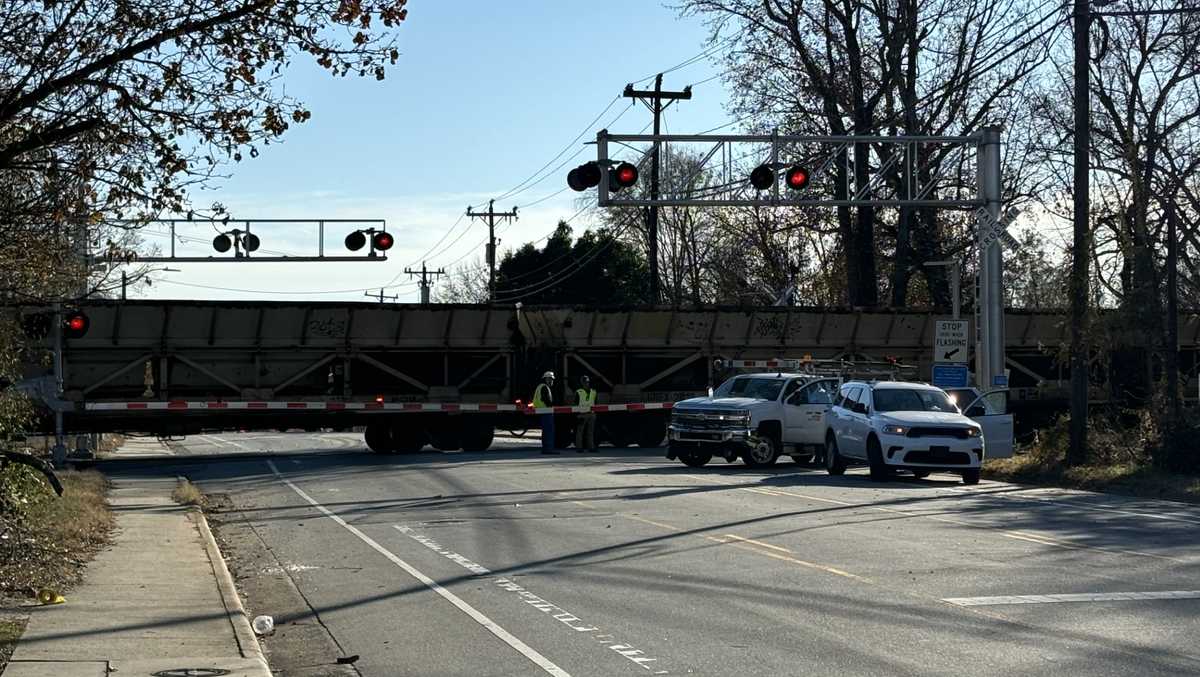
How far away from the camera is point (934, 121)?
4591 cm

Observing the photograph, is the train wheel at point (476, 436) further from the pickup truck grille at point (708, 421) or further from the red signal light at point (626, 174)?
the red signal light at point (626, 174)

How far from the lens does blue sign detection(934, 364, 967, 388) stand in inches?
1243

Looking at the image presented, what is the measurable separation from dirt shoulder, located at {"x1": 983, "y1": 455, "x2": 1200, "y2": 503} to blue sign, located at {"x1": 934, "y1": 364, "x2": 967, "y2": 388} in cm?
304

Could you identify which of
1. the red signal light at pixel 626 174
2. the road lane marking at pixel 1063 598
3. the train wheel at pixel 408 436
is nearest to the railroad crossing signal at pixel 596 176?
the red signal light at pixel 626 174

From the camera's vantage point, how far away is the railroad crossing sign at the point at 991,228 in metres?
29.5

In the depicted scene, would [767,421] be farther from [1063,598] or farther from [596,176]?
[1063,598]

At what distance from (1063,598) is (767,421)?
17775mm

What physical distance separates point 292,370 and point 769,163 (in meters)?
14.2

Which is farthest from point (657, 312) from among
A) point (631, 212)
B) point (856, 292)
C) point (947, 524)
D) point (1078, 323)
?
point (631, 212)

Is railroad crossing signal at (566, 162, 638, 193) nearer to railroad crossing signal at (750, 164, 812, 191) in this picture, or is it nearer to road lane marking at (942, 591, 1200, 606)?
railroad crossing signal at (750, 164, 812, 191)

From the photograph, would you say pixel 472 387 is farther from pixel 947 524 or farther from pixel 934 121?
pixel 947 524

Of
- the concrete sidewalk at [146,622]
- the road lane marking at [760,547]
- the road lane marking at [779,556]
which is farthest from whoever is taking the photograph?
the road lane marking at [760,547]

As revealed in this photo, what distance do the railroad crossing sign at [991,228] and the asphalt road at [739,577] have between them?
649 centimetres

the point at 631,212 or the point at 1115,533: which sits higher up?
the point at 631,212
